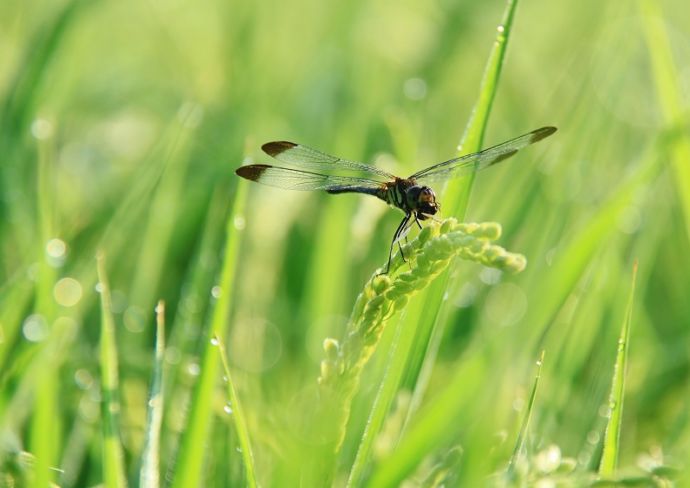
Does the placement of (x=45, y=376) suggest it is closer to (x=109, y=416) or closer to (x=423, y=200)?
(x=109, y=416)

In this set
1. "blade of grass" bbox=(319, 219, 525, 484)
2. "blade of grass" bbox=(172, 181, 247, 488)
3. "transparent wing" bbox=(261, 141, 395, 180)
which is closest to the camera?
"blade of grass" bbox=(319, 219, 525, 484)

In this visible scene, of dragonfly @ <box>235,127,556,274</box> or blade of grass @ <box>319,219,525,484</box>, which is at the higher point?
dragonfly @ <box>235,127,556,274</box>

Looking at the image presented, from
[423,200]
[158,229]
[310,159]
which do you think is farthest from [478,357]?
[158,229]

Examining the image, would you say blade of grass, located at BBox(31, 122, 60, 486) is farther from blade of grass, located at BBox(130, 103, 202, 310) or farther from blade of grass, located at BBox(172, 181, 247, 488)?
blade of grass, located at BBox(130, 103, 202, 310)

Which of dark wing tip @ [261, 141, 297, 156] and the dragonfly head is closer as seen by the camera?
the dragonfly head

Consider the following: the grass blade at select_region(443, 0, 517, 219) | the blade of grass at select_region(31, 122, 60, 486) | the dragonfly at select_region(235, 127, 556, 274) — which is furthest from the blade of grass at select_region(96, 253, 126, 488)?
the grass blade at select_region(443, 0, 517, 219)

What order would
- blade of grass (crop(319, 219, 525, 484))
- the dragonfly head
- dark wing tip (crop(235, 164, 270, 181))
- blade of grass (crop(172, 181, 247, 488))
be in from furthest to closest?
the dragonfly head, dark wing tip (crop(235, 164, 270, 181)), blade of grass (crop(172, 181, 247, 488)), blade of grass (crop(319, 219, 525, 484))
